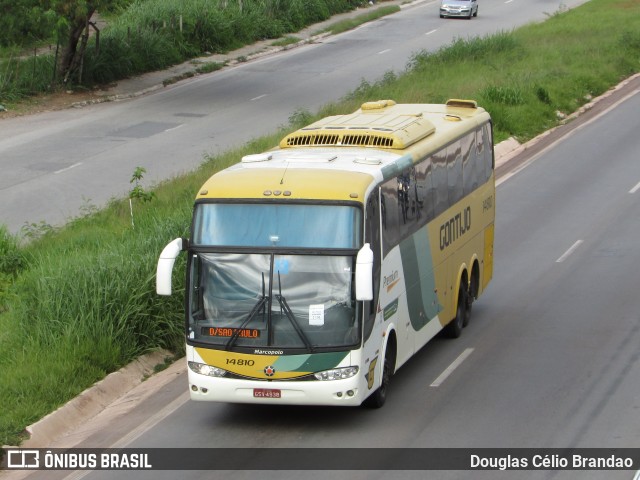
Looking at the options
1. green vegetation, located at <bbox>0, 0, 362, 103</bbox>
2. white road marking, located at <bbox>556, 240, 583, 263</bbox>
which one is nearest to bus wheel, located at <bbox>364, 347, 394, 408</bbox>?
white road marking, located at <bbox>556, 240, 583, 263</bbox>

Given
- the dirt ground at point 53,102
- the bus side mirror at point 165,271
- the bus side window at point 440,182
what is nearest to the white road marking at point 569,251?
the bus side window at point 440,182

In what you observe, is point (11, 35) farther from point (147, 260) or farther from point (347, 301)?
point (347, 301)

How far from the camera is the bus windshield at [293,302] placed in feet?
43.3

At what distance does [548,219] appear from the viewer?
Result: 25.5m

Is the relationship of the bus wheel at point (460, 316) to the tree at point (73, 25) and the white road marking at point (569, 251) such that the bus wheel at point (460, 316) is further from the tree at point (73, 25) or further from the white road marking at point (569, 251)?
the tree at point (73, 25)

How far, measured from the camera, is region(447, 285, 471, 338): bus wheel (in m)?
17.6

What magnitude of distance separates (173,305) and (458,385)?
14.0 feet

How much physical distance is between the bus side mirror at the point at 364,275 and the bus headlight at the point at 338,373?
0.94 metres

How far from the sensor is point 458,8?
200 feet

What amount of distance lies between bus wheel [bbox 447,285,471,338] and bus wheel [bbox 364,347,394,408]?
3.12 m

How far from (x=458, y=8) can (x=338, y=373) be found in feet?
164

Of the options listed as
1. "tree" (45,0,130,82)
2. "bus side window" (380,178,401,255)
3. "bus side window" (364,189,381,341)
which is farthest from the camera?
"tree" (45,0,130,82)

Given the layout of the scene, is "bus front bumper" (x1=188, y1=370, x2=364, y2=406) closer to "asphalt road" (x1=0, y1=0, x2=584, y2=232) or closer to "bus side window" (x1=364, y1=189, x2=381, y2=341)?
"bus side window" (x1=364, y1=189, x2=381, y2=341)

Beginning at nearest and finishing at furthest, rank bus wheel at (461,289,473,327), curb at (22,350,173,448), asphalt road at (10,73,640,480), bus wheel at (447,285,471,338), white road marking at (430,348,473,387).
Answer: asphalt road at (10,73,640,480), curb at (22,350,173,448), white road marking at (430,348,473,387), bus wheel at (447,285,471,338), bus wheel at (461,289,473,327)
